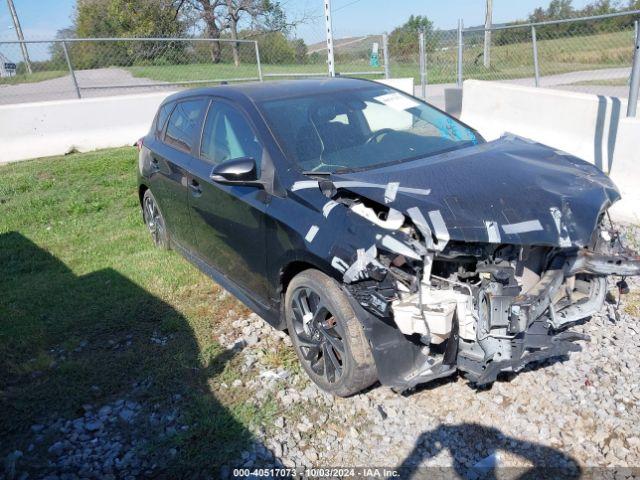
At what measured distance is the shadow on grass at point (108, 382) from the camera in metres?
2.87

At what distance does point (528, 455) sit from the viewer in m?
2.67

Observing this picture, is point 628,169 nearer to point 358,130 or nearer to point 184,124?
point 358,130

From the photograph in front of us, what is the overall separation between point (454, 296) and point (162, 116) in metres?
3.65

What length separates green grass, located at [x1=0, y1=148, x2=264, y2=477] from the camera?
3.07 m

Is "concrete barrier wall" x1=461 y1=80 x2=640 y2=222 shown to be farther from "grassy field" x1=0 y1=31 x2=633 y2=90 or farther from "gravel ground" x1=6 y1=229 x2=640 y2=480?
"gravel ground" x1=6 y1=229 x2=640 y2=480

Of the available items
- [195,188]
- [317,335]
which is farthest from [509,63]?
[317,335]

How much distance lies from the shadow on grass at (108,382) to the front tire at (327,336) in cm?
52

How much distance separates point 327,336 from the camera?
3.03 meters

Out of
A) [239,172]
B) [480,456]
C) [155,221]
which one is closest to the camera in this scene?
[480,456]

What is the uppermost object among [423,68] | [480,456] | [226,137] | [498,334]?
[226,137]

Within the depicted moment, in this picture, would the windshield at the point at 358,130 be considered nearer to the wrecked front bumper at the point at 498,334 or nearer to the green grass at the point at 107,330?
the wrecked front bumper at the point at 498,334

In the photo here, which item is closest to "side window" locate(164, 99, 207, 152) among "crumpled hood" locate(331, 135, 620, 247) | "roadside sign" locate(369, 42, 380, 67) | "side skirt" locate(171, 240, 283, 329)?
"side skirt" locate(171, 240, 283, 329)

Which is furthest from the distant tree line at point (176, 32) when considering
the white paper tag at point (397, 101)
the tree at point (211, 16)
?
the white paper tag at point (397, 101)

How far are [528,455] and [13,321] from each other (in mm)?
3936
